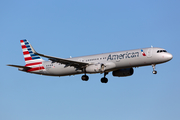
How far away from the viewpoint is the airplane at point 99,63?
58.3m

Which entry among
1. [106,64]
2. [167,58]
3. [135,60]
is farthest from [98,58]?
[167,58]

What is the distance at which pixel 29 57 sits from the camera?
7144 centimetres

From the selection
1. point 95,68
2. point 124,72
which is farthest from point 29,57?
point 124,72

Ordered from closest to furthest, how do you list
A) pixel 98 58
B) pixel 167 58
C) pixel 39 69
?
pixel 167 58 < pixel 98 58 < pixel 39 69

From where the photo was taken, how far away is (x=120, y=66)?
60.0 metres

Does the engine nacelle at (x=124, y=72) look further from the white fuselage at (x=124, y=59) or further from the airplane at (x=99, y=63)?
the white fuselage at (x=124, y=59)

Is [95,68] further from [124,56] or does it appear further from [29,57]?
[29,57]

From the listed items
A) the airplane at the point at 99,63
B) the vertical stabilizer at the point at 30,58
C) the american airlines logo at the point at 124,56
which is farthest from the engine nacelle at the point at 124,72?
the vertical stabilizer at the point at 30,58

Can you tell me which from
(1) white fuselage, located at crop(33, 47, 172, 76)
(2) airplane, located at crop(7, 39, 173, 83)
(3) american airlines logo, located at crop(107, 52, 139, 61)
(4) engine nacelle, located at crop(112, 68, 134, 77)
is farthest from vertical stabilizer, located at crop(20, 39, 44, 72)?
(3) american airlines logo, located at crop(107, 52, 139, 61)

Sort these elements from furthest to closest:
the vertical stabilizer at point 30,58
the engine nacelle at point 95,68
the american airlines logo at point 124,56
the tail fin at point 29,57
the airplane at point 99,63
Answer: the tail fin at point 29,57, the vertical stabilizer at point 30,58, the engine nacelle at point 95,68, the american airlines logo at point 124,56, the airplane at point 99,63

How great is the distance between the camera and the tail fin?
229ft

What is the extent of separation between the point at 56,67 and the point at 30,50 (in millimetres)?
9560

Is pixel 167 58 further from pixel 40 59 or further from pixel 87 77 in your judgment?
pixel 40 59

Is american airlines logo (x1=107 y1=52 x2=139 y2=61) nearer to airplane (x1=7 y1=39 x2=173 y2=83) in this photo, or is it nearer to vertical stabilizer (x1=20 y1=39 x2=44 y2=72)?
airplane (x1=7 y1=39 x2=173 y2=83)
